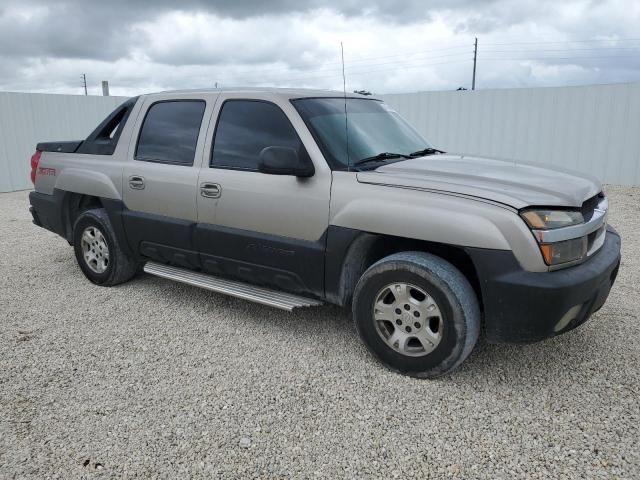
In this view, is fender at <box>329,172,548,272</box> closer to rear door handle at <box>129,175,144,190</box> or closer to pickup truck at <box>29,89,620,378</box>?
pickup truck at <box>29,89,620,378</box>

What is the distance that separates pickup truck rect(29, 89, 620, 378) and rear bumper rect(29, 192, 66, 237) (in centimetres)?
43

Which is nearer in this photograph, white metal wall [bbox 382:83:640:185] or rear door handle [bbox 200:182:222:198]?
rear door handle [bbox 200:182:222:198]

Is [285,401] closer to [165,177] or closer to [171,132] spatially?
[165,177]

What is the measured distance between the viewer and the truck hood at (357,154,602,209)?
2.93 m

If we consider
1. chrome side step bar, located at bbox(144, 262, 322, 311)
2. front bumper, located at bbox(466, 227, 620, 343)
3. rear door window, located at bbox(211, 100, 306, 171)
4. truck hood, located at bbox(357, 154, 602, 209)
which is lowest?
chrome side step bar, located at bbox(144, 262, 322, 311)

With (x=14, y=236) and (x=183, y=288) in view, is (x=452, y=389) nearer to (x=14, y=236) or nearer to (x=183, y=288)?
(x=183, y=288)

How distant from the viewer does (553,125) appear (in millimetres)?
11914

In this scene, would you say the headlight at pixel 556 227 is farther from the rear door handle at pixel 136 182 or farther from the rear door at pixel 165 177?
the rear door handle at pixel 136 182

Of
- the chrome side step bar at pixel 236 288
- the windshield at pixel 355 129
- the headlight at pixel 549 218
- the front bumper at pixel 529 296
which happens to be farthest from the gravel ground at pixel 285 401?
the windshield at pixel 355 129

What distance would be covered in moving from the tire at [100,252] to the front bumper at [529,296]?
11.0ft

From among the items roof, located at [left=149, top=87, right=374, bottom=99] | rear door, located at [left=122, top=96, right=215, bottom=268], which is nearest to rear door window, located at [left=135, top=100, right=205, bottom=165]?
rear door, located at [left=122, top=96, right=215, bottom=268]

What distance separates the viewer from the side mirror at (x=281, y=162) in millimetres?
3307

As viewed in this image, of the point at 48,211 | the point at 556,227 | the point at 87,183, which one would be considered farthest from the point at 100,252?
the point at 556,227

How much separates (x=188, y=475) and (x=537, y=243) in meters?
2.13
